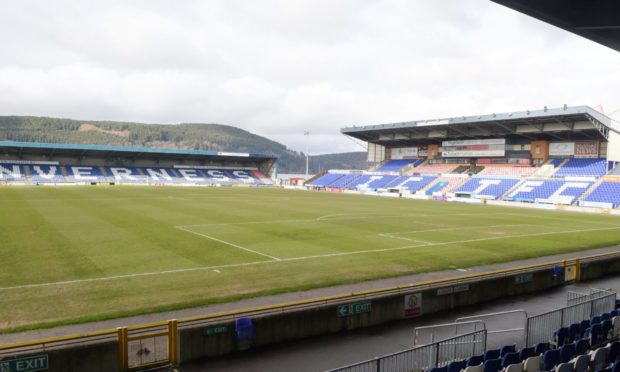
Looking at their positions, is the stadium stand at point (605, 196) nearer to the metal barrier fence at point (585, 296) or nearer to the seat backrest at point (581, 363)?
A: the metal barrier fence at point (585, 296)

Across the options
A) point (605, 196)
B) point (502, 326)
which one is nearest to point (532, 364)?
point (502, 326)

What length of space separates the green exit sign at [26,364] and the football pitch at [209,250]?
387 cm

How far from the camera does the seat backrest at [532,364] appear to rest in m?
8.38

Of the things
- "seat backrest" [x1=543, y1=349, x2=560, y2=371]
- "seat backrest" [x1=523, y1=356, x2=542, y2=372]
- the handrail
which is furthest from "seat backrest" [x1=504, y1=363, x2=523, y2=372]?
the handrail

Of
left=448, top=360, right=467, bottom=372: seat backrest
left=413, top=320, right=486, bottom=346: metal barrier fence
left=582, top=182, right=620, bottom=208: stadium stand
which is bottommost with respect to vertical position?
left=413, top=320, right=486, bottom=346: metal barrier fence

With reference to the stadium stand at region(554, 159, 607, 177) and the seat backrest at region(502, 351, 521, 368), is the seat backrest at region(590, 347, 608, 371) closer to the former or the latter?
the seat backrest at region(502, 351, 521, 368)

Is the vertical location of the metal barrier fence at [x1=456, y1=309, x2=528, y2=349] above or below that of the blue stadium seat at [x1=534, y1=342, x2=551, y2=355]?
below

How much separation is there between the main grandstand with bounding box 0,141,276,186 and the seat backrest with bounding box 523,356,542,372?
3615 inches

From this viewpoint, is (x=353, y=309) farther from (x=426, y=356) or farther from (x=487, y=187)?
(x=487, y=187)

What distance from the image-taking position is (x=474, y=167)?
86.4 metres

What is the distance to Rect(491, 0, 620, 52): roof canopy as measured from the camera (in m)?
10.7

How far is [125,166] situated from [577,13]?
10215 cm

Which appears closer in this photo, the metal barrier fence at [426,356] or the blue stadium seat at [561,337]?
the metal barrier fence at [426,356]

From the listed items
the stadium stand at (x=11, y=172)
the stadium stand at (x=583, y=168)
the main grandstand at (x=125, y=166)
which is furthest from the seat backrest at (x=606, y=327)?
the stadium stand at (x=11, y=172)
